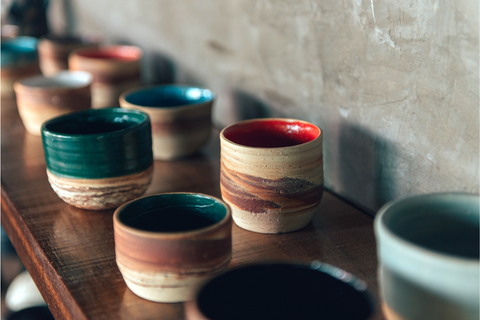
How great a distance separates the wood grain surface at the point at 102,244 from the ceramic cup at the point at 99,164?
0.04 m

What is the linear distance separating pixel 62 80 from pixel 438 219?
1.12 meters

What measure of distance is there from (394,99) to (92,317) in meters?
0.52

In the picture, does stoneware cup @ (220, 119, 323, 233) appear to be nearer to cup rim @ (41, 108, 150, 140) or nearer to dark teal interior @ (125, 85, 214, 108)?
cup rim @ (41, 108, 150, 140)

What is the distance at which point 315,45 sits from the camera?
0.90 meters

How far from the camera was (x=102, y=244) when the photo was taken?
778 millimetres

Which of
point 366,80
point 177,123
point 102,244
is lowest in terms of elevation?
point 102,244

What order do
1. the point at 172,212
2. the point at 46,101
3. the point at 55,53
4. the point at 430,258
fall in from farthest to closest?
the point at 55,53 → the point at 46,101 → the point at 172,212 → the point at 430,258

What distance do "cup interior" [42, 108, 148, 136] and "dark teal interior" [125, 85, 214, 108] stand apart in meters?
0.22

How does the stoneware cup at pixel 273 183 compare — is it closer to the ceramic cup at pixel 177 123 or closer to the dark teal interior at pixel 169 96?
the ceramic cup at pixel 177 123

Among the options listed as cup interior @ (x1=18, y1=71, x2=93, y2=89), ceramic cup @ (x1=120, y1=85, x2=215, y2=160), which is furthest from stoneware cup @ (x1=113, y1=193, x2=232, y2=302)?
cup interior @ (x1=18, y1=71, x2=93, y2=89)

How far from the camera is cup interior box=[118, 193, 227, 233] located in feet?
2.19

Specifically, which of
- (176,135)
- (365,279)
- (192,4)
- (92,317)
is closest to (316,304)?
(365,279)

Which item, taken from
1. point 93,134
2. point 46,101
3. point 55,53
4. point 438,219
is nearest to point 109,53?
point 55,53

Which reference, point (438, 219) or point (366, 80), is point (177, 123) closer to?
point (366, 80)
